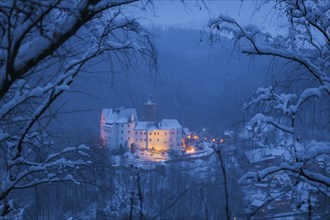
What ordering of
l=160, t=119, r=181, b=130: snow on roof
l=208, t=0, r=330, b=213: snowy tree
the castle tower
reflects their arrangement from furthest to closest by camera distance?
the castle tower → l=160, t=119, r=181, b=130: snow on roof → l=208, t=0, r=330, b=213: snowy tree

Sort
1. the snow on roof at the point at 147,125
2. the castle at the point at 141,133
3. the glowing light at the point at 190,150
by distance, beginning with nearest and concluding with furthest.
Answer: the glowing light at the point at 190,150 < the castle at the point at 141,133 < the snow on roof at the point at 147,125

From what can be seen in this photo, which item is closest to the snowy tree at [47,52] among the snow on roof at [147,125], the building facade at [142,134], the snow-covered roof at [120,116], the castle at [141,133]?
the castle at [141,133]

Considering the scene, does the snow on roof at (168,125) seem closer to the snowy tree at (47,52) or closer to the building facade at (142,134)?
the building facade at (142,134)

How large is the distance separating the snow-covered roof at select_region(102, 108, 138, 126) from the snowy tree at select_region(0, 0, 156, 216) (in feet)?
109

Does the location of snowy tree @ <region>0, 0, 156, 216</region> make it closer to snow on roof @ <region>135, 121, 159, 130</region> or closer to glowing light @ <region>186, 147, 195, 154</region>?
glowing light @ <region>186, 147, 195, 154</region>

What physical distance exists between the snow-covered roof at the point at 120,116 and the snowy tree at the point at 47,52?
109ft

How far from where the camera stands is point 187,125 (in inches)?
1938

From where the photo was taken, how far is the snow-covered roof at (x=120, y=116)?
36.3 m

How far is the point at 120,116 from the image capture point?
36844 mm

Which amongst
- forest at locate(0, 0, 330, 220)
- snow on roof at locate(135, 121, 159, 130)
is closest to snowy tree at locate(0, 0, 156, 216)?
forest at locate(0, 0, 330, 220)

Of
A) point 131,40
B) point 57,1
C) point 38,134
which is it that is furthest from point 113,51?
point 38,134

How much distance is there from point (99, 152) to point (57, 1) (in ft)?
5.69

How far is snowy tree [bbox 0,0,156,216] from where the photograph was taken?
1.51 meters

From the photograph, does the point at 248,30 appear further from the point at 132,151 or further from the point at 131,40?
the point at 132,151
